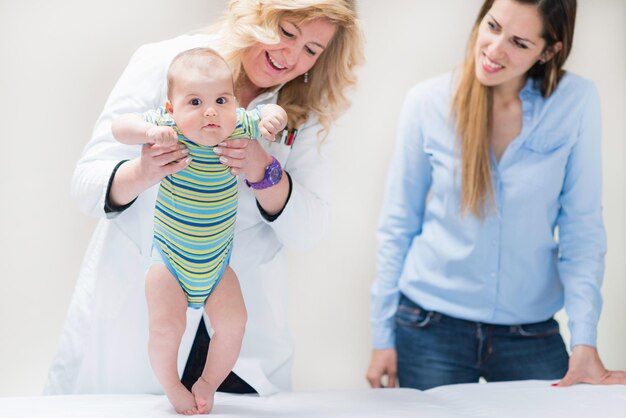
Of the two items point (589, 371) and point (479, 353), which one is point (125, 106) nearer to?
point (479, 353)

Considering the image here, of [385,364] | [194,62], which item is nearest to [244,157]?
[194,62]

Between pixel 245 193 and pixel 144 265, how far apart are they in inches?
10.1

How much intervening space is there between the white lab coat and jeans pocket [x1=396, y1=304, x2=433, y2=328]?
0.46 meters

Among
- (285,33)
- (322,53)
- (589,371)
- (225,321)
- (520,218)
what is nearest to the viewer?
(225,321)

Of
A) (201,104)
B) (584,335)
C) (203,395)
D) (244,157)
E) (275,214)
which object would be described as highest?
(201,104)

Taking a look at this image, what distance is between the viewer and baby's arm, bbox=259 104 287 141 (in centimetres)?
134

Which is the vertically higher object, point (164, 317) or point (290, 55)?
point (290, 55)

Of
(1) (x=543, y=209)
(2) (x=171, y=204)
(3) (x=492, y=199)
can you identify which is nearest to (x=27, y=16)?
(2) (x=171, y=204)

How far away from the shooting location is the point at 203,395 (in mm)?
1455

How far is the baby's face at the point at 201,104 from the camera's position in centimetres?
129

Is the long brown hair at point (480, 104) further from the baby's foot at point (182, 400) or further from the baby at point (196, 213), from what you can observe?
the baby's foot at point (182, 400)

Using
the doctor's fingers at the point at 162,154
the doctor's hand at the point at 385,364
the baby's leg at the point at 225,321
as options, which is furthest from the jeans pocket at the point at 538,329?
the doctor's fingers at the point at 162,154

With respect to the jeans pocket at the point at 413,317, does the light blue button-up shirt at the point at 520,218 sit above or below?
above

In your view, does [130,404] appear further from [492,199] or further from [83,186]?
[492,199]
